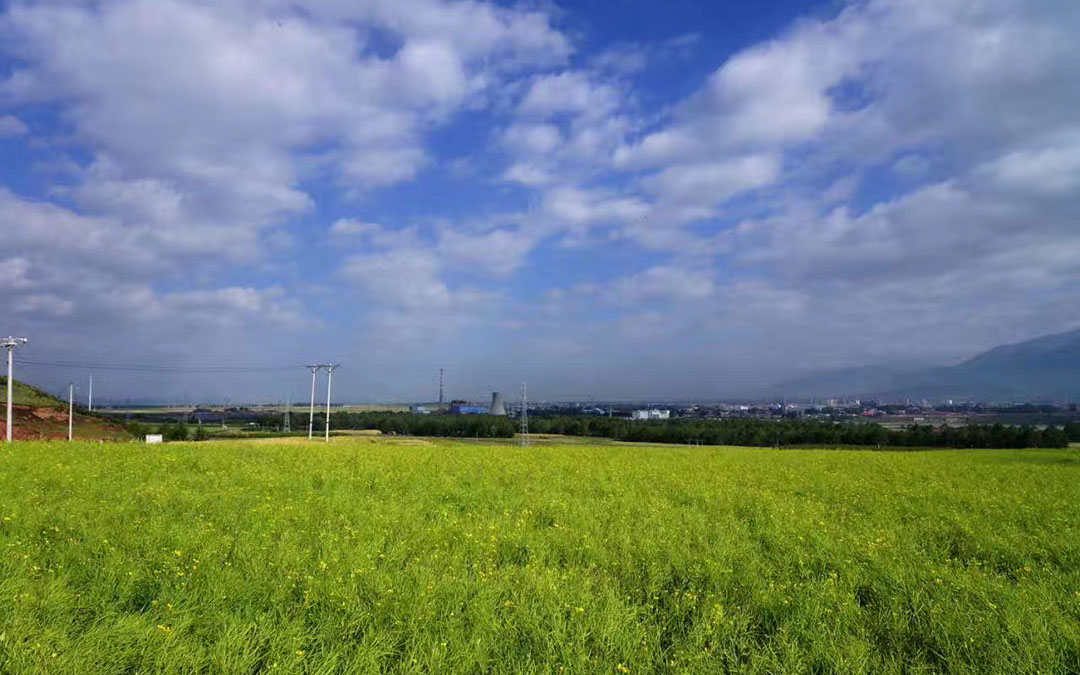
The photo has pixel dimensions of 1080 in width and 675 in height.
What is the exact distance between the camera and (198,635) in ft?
19.2

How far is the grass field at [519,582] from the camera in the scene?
5.75 m

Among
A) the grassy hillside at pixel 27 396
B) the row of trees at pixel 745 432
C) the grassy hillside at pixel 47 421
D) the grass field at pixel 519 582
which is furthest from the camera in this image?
the row of trees at pixel 745 432

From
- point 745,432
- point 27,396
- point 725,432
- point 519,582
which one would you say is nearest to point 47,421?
point 27,396

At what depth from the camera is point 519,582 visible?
766cm

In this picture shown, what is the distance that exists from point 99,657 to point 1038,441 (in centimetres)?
9648

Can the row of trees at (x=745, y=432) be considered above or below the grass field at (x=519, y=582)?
below

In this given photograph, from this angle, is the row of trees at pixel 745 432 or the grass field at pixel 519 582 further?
the row of trees at pixel 745 432

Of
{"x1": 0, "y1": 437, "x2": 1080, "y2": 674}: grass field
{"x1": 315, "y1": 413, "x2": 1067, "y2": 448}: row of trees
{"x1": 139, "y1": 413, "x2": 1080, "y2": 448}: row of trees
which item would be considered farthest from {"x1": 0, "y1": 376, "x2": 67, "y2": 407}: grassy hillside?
{"x1": 0, "y1": 437, "x2": 1080, "y2": 674}: grass field

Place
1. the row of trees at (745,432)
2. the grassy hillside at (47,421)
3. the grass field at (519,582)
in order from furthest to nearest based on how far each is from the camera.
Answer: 1. the row of trees at (745,432)
2. the grassy hillside at (47,421)
3. the grass field at (519,582)

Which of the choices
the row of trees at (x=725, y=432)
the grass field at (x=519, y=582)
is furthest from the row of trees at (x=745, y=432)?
the grass field at (x=519, y=582)

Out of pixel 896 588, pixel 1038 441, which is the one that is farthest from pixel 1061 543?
pixel 1038 441

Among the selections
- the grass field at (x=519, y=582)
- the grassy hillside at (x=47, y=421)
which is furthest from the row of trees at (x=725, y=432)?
the grass field at (x=519, y=582)

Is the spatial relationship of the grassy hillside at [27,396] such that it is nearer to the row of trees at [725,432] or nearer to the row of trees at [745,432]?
the row of trees at [725,432]

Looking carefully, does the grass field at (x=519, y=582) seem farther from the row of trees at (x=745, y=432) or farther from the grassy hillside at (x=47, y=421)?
the row of trees at (x=745, y=432)
